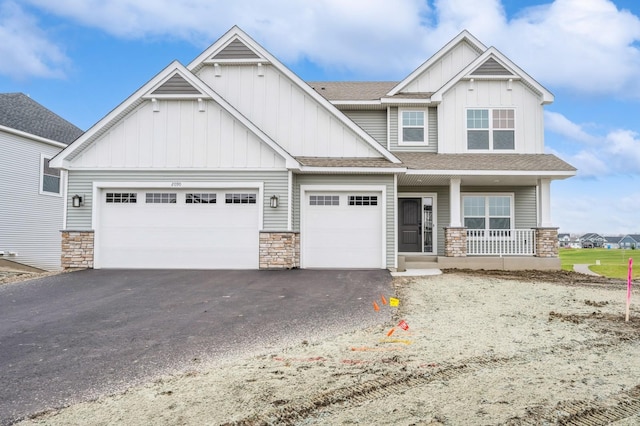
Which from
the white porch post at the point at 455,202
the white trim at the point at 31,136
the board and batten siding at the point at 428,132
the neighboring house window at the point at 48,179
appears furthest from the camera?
the neighboring house window at the point at 48,179

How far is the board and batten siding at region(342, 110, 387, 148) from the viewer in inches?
619

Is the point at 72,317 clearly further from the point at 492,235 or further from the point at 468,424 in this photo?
the point at 492,235

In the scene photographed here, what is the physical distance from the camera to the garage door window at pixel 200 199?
41.3 feet

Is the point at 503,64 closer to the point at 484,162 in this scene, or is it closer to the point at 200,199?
the point at 484,162

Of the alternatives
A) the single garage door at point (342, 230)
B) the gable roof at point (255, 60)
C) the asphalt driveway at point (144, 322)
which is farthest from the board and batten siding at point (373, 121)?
the asphalt driveway at point (144, 322)

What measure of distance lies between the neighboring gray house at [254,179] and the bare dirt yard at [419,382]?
6647mm

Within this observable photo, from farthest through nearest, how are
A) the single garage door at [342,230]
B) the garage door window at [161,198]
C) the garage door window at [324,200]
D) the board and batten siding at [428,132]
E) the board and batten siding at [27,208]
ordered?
the board and batten siding at [27,208]
the board and batten siding at [428,132]
the garage door window at [324,200]
the single garage door at [342,230]
the garage door window at [161,198]

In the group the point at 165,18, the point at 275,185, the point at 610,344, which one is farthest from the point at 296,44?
the point at 610,344

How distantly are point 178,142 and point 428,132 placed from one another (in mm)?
8728

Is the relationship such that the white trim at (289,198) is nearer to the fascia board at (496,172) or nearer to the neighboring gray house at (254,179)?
the neighboring gray house at (254,179)

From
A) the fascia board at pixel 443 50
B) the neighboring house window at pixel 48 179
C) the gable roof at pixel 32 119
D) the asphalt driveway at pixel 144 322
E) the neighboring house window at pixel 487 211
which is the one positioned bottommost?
the asphalt driveway at pixel 144 322

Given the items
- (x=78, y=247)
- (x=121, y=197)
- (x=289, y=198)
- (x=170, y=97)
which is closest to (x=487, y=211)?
(x=289, y=198)

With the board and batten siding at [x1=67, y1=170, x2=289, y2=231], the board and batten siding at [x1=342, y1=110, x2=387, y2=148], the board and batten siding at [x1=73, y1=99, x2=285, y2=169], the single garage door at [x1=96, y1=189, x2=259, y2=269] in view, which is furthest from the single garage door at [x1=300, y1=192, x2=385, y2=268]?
the board and batten siding at [x1=342, y1=110, x2=387, y2=148]

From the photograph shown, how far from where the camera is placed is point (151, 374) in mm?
4223
